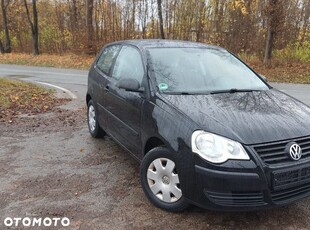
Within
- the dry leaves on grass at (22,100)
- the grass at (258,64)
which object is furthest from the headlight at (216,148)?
the grass at (258,64)

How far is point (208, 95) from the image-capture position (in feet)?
12.6

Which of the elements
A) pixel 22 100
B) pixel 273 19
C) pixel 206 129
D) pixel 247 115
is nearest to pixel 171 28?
pixel 273 19

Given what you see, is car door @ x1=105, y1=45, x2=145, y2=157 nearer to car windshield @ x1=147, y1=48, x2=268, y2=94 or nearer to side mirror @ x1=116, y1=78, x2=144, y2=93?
side mirror @ x1=116, y1=78, x2=144, y2=93

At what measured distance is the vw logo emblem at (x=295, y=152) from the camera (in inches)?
118

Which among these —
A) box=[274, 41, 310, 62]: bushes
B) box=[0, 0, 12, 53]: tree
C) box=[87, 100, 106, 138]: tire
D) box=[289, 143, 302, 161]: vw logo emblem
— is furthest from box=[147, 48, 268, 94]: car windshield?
box=[0, 0, 12, 53]: tree

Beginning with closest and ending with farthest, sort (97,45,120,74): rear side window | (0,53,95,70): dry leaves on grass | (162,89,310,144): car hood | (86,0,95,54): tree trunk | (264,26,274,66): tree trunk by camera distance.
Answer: (162,89,310,144): car hood → (97,45,120,74): rear side window → (264,26,274,66): tree trunk → (0,53,95,70): dry leaves on grass → (86,0,95,54): tree trunk

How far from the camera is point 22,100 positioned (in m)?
9.14

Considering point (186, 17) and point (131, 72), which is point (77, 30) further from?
point (131, 72)

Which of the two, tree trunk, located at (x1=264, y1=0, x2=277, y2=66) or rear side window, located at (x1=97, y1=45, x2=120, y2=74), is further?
tree trunk, located at (x1=264, y1=0, x2=277, y2=66)

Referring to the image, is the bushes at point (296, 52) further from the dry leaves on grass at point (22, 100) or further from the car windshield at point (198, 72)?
the car windshield at point (198, 72)

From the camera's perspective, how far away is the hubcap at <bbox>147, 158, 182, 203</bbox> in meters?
3.36

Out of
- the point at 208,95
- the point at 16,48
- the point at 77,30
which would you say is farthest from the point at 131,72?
the point at 16,48

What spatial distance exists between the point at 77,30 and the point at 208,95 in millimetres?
24783

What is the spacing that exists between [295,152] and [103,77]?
125 inches
